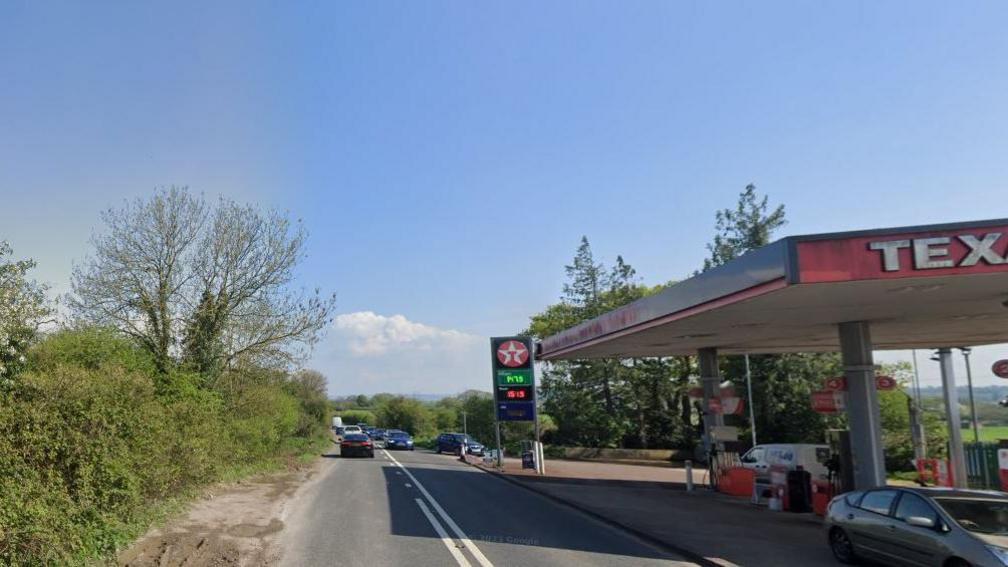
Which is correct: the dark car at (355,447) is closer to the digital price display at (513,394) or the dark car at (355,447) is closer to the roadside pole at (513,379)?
the roadside pole at (513,379)

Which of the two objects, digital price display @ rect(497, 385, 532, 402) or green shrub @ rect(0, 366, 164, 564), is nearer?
green shrub @ rect(0, 366, 164, 564)

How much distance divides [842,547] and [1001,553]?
326 centimetres

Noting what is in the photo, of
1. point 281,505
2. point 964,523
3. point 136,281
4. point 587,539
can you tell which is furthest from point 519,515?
point 136,281

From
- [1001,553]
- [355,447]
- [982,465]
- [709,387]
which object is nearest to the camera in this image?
[1001,553]

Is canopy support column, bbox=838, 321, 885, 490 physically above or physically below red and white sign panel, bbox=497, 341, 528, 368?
below

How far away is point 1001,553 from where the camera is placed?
838 centimetres

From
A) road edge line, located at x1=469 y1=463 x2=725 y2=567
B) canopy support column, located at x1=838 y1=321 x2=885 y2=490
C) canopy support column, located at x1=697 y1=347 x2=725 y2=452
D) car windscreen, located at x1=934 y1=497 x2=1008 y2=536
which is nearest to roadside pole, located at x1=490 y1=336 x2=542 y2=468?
road edge line, located at x1=469 y1=463 x2=725 y2=567

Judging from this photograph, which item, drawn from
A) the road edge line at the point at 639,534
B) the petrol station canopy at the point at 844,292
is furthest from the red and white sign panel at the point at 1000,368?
the road edge line at the point at 639,534

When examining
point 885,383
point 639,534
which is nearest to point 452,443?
point 885,383

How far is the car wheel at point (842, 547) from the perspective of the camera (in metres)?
11.2

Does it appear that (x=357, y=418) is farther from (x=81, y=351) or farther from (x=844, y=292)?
(x=844, y=292)

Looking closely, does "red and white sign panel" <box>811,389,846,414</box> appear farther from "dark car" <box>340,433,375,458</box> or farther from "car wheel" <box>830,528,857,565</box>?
"dark car" <box>340,433,375,458</box>

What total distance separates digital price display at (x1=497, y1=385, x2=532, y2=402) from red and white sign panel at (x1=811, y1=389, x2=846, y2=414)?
42.8 ft

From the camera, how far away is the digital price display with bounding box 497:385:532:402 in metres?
29.4
